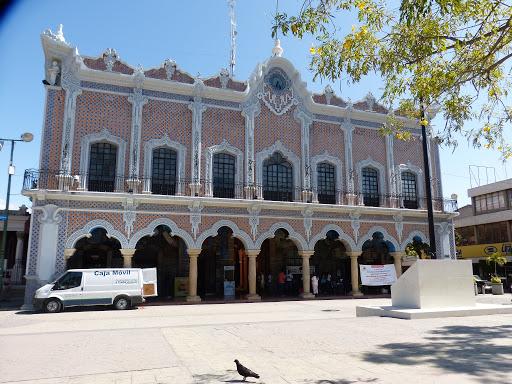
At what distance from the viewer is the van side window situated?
16875 millimetres

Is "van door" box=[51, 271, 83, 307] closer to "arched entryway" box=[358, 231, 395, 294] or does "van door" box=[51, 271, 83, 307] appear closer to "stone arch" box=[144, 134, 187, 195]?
"stone arch" box=[144, 134, 187, 195]

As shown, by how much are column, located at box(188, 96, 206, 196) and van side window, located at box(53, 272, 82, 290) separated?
20.7 ft

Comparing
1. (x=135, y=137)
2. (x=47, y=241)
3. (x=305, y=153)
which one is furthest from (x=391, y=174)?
(x=47, y=241)

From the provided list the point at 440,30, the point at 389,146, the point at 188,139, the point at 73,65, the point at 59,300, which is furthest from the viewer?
the point at 389,146

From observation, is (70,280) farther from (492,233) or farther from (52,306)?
(492,233)

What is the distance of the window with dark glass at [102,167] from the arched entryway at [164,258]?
382 cm

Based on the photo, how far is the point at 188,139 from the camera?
70.9ft

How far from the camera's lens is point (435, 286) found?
44.6 ft

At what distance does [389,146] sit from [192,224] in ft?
42.8

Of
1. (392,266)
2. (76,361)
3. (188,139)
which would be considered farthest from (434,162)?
(76,361)

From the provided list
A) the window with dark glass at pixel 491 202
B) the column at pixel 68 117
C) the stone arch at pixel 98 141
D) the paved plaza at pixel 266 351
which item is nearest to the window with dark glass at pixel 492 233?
the window with dark glass at pixel 491 202

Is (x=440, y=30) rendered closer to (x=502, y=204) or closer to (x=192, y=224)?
(x=192, y=224)

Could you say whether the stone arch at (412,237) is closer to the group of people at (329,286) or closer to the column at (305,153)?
the group of people at (329,286)

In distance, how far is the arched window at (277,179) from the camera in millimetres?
22859
